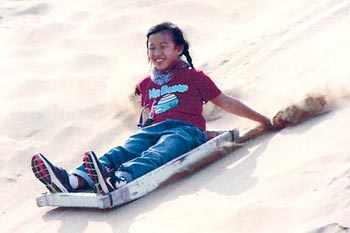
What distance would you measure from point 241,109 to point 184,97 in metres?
0.35

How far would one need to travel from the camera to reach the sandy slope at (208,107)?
3955 mm

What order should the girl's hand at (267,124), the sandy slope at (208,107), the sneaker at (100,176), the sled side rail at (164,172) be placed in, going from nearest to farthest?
the sandy slope at (208,107)
the sneaker at (100,176)
the sled side rail at (164,172)
the girl's hand at (267,124)

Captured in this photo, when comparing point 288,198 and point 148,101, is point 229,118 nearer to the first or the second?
point 148,101

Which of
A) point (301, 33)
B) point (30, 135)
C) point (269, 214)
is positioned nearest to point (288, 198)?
point (269, 214)

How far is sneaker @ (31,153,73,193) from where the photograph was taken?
4.68m

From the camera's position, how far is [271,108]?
565cm

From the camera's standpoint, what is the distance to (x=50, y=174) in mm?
4703

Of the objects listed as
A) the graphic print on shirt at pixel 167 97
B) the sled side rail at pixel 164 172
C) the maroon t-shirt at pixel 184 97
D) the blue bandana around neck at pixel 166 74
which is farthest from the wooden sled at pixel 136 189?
the blue bandana around neck at pixel 166 74

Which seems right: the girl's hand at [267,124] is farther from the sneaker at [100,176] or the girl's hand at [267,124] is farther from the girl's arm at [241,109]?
the sneaker at [100,176]

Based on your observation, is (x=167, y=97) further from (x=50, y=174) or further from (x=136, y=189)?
(x=50, y=174)

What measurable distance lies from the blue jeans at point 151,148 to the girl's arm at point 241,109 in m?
0.22

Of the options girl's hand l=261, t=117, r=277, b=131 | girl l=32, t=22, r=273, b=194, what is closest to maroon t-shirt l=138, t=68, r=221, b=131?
girl l=32, t=22, r=273, b=194

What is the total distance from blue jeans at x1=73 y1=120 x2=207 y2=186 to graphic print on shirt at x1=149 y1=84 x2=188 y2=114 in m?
0.14

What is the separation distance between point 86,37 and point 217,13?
52.1 inches
